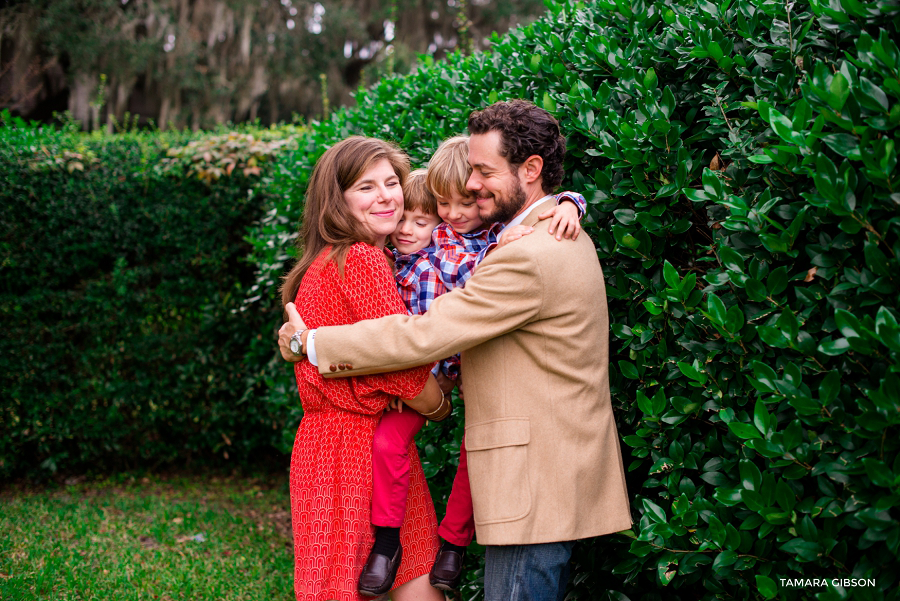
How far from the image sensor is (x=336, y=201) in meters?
2.86

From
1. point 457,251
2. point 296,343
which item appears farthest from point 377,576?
point 457,251

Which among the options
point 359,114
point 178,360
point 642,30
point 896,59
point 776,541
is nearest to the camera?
point 896,59

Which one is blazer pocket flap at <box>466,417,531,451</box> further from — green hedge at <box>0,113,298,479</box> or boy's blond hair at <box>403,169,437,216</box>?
green hedge at <box>0,113,298,479</box>

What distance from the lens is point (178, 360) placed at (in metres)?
6.42

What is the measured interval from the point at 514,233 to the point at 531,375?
531 mm

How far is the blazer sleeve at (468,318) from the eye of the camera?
2.29 metres

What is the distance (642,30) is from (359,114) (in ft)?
7.45

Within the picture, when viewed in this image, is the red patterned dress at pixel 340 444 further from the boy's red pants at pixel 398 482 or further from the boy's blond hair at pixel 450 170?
the boy's blond hair at pixel 450 170

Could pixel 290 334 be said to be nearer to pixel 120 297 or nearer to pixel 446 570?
pixel 446 570

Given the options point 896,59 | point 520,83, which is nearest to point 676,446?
point 896,59

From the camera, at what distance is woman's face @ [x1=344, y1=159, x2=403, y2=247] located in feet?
9.47

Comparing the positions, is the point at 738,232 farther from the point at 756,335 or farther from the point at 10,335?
the point at 10,335

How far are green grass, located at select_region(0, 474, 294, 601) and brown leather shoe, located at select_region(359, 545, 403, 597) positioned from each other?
192 centimetres

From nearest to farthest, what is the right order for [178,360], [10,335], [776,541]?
[776,541] → [10,335] → [178,360]
